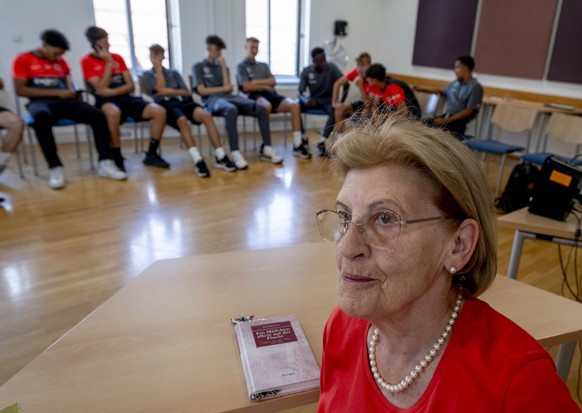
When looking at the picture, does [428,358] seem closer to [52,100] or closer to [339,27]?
[52,100]

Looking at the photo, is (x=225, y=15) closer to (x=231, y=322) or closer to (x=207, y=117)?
(x=207, y=117)

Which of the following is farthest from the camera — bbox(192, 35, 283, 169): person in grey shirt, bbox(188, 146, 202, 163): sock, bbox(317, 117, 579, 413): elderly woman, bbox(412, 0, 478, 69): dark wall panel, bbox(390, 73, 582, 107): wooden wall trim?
bbox(412, 0, 478, 69): dark wall panel

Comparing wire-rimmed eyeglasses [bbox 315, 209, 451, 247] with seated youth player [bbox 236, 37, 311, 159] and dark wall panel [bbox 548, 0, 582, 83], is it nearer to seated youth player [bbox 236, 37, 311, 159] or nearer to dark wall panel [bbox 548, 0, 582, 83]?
seated youth player [bbox 236, 37, 311, 159]

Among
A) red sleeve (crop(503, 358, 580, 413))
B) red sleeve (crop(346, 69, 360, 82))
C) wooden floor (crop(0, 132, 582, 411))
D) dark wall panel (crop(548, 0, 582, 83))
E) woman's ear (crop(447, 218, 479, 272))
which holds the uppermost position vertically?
dark wall panel (crop(548, 0, 582, 83))

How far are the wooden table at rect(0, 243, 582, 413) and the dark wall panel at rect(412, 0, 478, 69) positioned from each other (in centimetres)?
572

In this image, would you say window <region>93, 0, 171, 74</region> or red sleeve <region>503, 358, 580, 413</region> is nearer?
red sleeve <region>503, 358, 580, 413</region>

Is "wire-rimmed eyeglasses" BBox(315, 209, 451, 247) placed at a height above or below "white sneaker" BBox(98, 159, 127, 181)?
above

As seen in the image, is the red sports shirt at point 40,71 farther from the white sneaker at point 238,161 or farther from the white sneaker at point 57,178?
the white sneaker at point 238,161

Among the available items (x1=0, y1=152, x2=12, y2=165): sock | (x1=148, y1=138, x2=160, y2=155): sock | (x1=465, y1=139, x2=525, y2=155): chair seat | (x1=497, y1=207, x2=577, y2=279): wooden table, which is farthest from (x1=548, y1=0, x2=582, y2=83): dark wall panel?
(x1=0, y1=152, x2=12, y2=165): sock

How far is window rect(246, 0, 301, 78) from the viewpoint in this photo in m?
6.89

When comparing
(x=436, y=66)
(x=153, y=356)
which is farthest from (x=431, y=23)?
(x=153, y=356)

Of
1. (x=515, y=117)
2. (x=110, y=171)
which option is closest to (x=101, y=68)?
(x=110, y=171)

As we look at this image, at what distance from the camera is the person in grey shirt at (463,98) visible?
193 inches

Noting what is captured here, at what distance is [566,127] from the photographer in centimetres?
457
